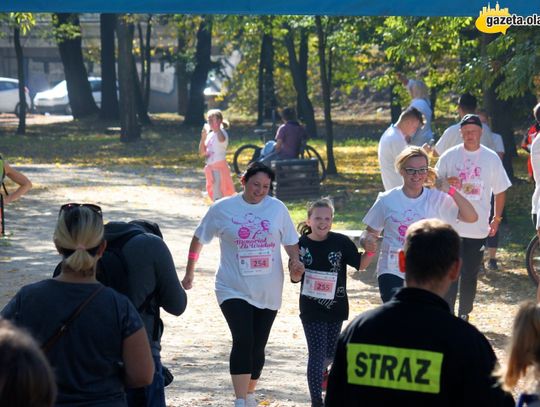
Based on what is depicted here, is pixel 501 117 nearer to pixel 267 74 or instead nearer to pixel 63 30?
pixel 63 30

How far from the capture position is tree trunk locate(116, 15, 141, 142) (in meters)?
31.7

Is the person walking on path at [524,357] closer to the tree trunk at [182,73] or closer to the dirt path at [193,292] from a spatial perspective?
the dirt path at [193,292]

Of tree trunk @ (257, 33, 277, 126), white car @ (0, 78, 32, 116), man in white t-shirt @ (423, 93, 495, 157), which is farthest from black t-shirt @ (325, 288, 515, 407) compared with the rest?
white car @ (0, 78, 32, 116)

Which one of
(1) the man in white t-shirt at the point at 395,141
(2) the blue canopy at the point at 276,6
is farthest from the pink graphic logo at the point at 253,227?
(1) the man in white t-shirt at the point at 395,141

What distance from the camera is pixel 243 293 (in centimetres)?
733

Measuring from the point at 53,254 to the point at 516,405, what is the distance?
36.3ft

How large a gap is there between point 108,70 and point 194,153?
11322 millimetres

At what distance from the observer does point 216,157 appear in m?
18.4

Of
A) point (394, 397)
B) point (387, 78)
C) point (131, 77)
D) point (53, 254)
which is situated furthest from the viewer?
point (131, 77)

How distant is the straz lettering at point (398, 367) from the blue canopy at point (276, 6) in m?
5.89

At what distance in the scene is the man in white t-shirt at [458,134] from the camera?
1227cm

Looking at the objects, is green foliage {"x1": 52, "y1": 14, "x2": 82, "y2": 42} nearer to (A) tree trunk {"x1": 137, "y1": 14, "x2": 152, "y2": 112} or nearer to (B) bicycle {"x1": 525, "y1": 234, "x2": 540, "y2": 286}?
(A) tree trunk {"x1": 137, "y1": 14, "x2": 152, "y2": 112}

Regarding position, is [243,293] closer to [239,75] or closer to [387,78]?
[387,78]

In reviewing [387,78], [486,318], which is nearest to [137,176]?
[387,78]
